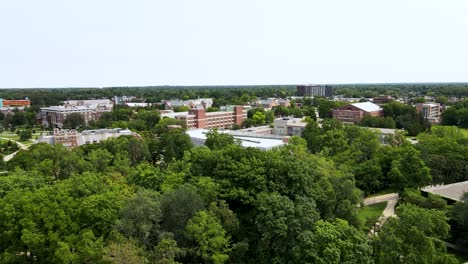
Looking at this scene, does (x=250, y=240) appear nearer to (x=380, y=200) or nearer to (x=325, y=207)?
(x=325, y=207)

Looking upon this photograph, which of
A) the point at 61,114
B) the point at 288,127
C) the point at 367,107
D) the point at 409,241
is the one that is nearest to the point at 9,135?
the point at 61,114

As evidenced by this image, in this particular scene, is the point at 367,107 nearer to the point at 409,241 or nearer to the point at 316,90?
the point at 409,241

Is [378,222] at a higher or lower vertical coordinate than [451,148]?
lower

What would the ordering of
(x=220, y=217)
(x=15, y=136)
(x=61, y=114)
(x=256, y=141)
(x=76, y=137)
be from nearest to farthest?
(x=220, y=217), (x=256, y=141), (x=76, y=137), (x=15, y=136), (x=61, y=114)

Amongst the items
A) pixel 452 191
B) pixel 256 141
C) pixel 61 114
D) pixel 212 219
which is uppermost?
pixel 61 114

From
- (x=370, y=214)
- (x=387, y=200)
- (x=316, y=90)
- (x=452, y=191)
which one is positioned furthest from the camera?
(x=316, y=90)

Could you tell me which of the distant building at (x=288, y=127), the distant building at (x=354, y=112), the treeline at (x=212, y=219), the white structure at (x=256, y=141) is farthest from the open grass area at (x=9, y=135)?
the distant building at (x=354, y=112)

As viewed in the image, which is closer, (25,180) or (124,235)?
(124,235)

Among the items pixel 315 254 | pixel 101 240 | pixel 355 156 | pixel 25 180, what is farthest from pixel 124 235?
pixel 355 156
